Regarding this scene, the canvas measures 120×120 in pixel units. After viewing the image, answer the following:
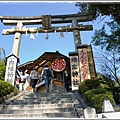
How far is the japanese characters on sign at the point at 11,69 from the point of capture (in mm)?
6335

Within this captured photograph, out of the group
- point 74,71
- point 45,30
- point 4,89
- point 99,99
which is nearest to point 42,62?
point 45,30

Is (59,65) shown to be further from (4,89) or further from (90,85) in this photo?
(4,89)

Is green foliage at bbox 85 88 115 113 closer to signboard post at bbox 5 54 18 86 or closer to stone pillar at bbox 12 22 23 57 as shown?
signboard post at bbox 5 54 18 86

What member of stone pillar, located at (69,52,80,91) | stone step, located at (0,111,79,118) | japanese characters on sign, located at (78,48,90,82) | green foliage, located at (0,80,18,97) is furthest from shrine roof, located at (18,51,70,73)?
stone step, located at (0,111,79,118)

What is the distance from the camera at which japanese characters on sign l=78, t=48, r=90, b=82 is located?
20.0ft

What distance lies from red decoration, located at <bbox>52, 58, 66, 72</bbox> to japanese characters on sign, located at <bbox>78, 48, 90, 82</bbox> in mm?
2083

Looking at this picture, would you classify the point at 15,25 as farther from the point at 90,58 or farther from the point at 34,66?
the point at 90,58

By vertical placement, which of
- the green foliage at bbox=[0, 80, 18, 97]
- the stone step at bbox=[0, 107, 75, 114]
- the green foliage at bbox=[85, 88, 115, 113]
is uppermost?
the green foliage at bbox=[0, 80, 18, 97]

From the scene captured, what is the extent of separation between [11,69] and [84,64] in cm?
287

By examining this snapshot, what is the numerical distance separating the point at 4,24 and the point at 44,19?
2.08 meters

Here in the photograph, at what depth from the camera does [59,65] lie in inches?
338

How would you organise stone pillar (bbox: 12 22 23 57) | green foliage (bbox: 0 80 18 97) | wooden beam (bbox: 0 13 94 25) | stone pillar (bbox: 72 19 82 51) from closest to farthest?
green foliage (bbox: 0 80 18 97), stone pillar (bbox: 12 22 23 57), stone pillar (bbox: 72 19 82 51), wooden beam (bbox: 0 13 94 25)

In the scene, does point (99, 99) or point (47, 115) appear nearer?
point (47, 115)

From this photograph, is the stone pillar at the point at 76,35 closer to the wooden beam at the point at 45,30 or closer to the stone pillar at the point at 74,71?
the wooden beam at the point at 45,30
